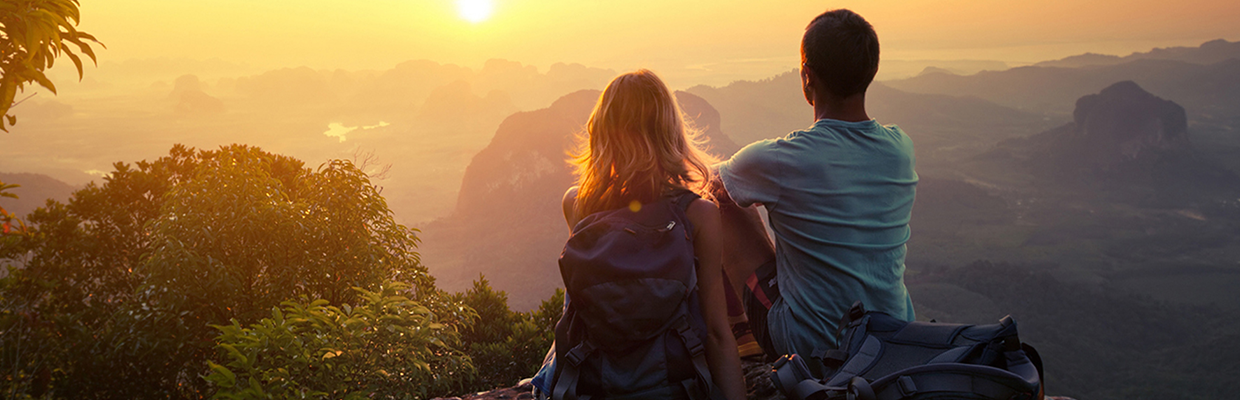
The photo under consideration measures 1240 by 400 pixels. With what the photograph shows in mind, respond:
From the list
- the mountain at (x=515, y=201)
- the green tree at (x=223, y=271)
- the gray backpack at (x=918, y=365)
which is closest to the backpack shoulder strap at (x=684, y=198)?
the gray backpack at (x=918, y=365)

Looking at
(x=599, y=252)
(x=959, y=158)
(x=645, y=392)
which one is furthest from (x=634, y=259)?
(x=959, y=158)

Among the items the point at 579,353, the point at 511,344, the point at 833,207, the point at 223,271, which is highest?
the point at 833,207

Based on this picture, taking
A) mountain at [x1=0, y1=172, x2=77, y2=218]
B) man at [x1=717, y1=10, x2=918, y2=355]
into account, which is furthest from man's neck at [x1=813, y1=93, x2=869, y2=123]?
mountain at [x1=0, y1=172, x2=77, y2=218]

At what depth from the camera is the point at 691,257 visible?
2.76m

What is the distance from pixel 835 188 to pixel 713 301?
796 millimetres

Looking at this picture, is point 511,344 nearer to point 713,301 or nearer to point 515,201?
point 713,301

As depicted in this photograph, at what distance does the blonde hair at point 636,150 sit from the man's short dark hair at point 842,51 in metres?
0.74

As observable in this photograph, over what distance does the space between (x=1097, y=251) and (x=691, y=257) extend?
149515mm

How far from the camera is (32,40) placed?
3.97 m

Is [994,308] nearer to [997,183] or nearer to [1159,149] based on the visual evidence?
[997,183]

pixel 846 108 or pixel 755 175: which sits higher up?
pixel 846 108

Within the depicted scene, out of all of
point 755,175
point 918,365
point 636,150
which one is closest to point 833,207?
point 755,175

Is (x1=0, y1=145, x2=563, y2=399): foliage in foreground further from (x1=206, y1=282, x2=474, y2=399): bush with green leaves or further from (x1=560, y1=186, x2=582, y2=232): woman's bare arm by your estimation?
(x1=560, y1=186, x2=582, y2=232): woman's bare arm

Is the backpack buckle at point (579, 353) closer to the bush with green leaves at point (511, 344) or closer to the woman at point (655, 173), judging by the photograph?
the woman at point (655, 173)
